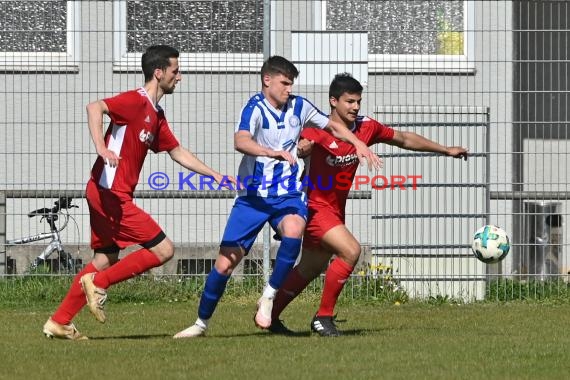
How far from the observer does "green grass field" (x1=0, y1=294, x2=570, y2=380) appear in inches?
319

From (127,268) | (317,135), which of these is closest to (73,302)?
(127,268)

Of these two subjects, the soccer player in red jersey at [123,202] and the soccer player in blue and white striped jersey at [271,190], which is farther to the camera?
the soccer player in blue and white striped jersey at [271,190]

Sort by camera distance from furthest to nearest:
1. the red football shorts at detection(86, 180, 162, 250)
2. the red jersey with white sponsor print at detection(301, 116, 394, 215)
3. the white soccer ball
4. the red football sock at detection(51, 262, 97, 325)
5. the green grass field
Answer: the white soccer ball, the red jersey with white sponsor print at detection(301, 116, 394, 215), the red football sock at detection(51, 262, 97, 325), the red football shorts at detection(86, 180, 162, 250), the green grass field

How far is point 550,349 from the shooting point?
928cm

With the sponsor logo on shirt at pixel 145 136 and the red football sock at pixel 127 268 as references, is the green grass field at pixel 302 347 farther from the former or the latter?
the sponsor logo on shirt at pixel 145 136

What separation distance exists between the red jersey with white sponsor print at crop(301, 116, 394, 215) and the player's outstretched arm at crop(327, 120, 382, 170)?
0.26 meters

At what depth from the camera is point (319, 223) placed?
10188 millimetres

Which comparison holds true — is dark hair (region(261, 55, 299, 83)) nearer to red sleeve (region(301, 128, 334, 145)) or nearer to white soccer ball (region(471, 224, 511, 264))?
red sleeve (region(301, 128, 334, 145))

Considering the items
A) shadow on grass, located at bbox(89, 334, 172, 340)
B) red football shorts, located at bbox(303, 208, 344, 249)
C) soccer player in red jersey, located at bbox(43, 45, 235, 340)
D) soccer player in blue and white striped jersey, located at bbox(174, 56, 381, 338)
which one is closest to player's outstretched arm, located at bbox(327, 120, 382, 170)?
soccer player in blue and white striped jersey, located at bbox(174, 56, 381, 338)

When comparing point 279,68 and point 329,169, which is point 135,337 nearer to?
point 329,169

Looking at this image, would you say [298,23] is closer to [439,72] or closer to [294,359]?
[439,72]

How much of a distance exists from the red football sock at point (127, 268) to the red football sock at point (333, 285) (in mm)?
1284

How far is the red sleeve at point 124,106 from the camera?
962 centimetres

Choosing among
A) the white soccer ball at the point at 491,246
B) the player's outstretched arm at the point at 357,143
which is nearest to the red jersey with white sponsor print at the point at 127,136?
the player's outstretched arm at the point at 357,143
